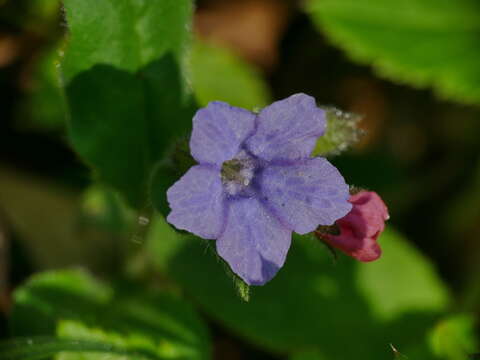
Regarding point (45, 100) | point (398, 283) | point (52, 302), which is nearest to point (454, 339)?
point (398, 283)

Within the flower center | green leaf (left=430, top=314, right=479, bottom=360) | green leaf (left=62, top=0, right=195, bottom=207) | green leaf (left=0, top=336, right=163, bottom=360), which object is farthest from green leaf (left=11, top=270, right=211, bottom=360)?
green leaf (left=430, top=314, right=479, bottom=360)

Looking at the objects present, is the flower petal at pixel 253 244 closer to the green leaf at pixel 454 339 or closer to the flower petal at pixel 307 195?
the flower petal at pixel 307 195

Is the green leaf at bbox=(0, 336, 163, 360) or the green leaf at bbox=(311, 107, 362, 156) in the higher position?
the green leaf at bbox=(311, 107, 362, 156)

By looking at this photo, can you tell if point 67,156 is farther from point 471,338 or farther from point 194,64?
point 471,338

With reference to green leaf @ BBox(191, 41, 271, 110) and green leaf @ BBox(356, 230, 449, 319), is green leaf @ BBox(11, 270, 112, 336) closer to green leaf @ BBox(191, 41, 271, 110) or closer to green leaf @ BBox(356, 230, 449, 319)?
green leaf @ BBox(356, 230, 449, 319)

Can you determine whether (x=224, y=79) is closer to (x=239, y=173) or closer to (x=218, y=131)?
(x=239, y=173)

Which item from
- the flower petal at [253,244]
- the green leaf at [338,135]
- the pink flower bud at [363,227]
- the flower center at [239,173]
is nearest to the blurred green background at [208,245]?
the flower center at [239,173]

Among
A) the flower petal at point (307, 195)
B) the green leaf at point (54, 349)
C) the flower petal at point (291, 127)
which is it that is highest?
the flower petal at point (291, 127)
